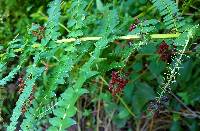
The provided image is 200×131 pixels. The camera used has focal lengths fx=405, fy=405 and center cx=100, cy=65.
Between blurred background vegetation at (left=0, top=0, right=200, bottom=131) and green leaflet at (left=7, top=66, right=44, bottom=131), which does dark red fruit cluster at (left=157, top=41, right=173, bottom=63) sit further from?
blurred background vegetation at (left=0, top=0, right=200, bottom=131)

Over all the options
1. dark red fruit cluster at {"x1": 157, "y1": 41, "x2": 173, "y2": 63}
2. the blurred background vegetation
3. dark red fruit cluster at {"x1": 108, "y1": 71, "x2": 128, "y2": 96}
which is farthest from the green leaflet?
the blurred background vegetation

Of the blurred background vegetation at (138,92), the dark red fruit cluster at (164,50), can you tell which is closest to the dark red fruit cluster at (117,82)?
the dark red fruit cluster at (164,50)

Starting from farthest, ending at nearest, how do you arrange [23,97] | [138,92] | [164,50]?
[138,92] < [164,50] < [23,97]

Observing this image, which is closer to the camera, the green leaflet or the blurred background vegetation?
the green leaflet

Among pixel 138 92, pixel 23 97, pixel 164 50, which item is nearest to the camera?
pixel 23 97

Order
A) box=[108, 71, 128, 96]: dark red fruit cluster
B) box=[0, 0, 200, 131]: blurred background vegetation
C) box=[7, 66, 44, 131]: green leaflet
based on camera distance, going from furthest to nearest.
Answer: box=[0, 0, 200, 131]: blurred background vegetation < box=[108, 71, 128, 96]: dark red fruit cluster < box=[7, 66, 44, 131]: green leaflet

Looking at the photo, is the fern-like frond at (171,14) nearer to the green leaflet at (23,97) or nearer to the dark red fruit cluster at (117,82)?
the dark red fruit cluster at (117,82)

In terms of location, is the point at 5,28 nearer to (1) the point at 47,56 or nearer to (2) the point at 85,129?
(2) the point at 85,129

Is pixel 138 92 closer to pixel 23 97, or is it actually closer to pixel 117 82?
pixel 117 82

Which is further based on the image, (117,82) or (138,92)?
(138,92)

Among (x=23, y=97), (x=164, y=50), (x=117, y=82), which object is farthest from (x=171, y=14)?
(x=23, y=97)
